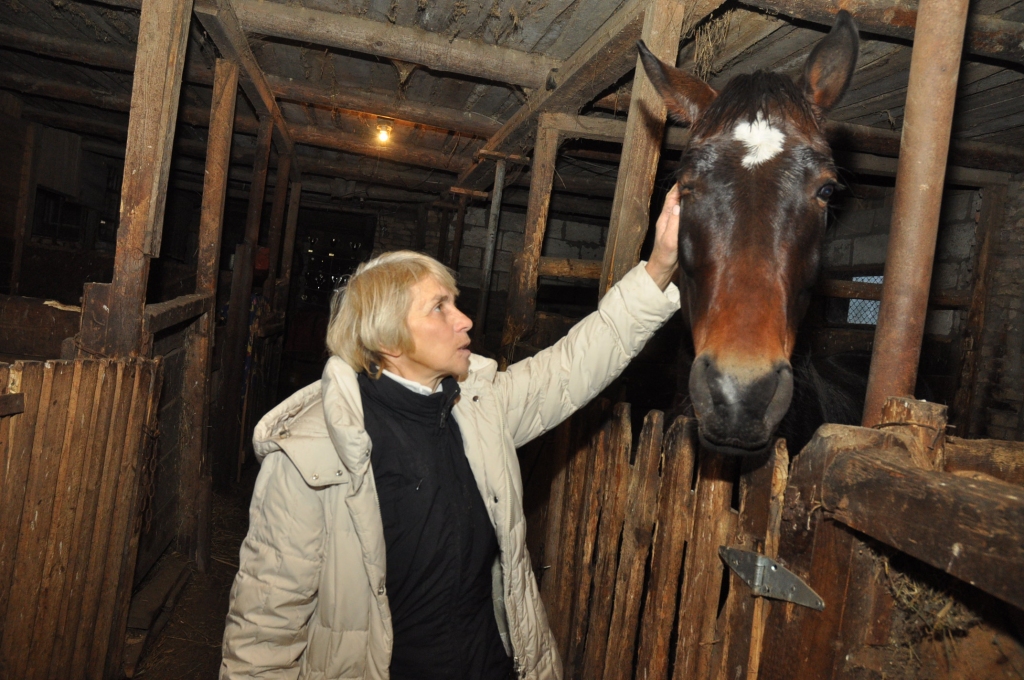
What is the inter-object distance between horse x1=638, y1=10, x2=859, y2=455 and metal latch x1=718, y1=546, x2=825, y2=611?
30 cm

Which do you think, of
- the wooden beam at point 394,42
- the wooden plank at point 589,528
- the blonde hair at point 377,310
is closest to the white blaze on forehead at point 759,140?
the blonde hair at point 377,310

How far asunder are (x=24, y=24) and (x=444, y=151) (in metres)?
4.45

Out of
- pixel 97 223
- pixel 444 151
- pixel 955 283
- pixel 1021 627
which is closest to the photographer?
pixel 1021 627

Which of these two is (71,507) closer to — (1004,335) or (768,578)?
(768,578)

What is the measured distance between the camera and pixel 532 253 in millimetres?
4867

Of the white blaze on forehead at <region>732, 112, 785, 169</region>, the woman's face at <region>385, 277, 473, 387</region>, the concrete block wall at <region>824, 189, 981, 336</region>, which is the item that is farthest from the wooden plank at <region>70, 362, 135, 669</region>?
the concrete block wall at <region>824, 189, 981, 336</region>

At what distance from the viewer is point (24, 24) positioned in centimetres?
537

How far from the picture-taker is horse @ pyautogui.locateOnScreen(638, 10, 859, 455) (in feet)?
4.90

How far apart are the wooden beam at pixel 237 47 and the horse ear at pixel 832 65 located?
3599 mm

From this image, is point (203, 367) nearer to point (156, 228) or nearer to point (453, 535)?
point (156, 228)

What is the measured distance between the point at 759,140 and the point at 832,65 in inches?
21.4

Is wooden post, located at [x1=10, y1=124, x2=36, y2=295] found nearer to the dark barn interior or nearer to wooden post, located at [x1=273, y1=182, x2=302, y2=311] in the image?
the dark barn interior

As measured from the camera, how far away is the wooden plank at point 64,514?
99.6 inches

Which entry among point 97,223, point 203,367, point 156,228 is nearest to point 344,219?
point 97,223
